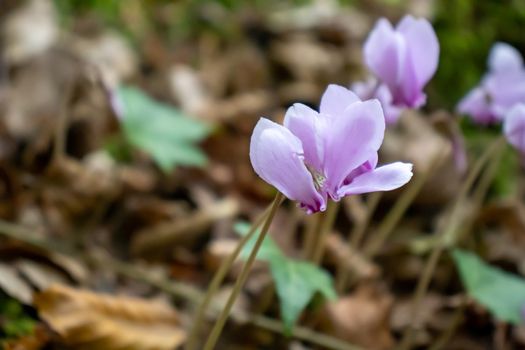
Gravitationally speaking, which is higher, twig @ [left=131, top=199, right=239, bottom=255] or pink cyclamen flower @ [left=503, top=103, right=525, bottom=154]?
twig @ [left=131, top=199, right=239, bottom=255]

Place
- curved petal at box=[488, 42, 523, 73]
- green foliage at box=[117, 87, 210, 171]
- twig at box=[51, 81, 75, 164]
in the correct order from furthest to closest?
green foliage at box=[117, 87, 210, 171] < twig at box=[51, 81, 75, 164] < curved petal at box=[488, 42, 523, 73]

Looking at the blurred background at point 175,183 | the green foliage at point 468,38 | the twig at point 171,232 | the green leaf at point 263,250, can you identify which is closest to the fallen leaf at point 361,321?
the blurred background at point 175,183

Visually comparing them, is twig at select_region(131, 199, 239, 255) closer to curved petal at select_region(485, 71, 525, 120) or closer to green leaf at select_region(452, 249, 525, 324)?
green leaf at select_region(452, 249, 525, 324)

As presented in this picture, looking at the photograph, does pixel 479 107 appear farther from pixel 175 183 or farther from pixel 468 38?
pixel 468 38

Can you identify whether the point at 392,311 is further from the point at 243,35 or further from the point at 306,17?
the point at 306,17

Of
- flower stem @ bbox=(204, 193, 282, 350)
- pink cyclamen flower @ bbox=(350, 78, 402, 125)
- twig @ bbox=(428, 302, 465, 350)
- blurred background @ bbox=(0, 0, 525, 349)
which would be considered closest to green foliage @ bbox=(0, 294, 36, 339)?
blurred background @ bbox=(0, 0, 525, 349)

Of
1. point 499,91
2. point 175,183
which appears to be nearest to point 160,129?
point 175,183
